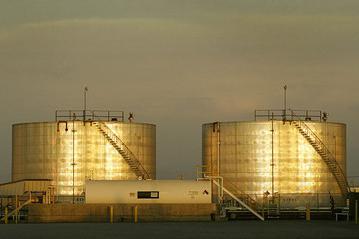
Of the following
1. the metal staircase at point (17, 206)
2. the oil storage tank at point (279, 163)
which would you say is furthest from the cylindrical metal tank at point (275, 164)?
the metal staircase at point (17, 206)

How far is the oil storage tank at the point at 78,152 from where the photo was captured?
253 ft

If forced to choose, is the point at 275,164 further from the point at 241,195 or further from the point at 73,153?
the point at 73,153

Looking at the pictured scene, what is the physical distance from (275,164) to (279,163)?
1.09 feet

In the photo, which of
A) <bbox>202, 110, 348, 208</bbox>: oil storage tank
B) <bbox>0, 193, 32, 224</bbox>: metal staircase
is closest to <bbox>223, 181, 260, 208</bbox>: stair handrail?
<bbox>202, 110, 348, 208</bbox>: oil storage tank

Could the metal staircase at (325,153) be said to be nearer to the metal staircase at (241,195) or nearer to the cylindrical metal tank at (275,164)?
the cylindrical metal tank at (275,164)

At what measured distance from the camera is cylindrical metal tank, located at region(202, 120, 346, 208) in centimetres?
7581

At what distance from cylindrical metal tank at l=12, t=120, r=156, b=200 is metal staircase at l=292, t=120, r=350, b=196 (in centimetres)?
1410

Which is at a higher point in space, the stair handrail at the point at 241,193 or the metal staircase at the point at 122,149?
the metal staircase at the point at 122,149

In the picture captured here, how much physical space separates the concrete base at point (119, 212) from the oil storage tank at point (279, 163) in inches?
305

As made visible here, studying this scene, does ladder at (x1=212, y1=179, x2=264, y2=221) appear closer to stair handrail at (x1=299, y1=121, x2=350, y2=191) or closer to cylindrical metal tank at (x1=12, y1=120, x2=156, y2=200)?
stair handrail at (x1=299, y1=121, x2=350, y2=191)

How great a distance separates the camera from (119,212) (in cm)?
6806

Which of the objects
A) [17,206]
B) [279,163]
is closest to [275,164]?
[279,163]

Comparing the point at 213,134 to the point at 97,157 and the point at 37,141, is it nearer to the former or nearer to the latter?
the point at 97,157

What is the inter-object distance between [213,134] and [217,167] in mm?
2872
